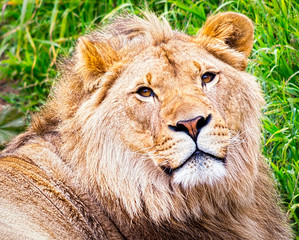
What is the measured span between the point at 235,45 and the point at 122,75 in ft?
3.26

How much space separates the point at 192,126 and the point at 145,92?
0.59 metres

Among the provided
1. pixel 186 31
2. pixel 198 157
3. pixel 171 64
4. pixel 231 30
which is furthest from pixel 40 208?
pixel 186 31

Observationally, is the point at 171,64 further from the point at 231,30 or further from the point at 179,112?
the point at 231,30

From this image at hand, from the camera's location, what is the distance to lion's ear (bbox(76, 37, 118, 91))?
386cm

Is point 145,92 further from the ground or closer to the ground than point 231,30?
closer to the ground

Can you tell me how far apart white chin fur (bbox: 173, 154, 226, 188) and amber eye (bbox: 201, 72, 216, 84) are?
2.13 feet

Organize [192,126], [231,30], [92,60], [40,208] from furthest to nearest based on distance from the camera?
[231,30] → [92,60] → [40,208] → [192,126]

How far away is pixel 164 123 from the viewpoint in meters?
3.45

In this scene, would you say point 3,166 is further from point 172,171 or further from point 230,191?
point 230,191

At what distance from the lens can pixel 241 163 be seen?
152 inches

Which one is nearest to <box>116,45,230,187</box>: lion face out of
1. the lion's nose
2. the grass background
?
the lion's nose

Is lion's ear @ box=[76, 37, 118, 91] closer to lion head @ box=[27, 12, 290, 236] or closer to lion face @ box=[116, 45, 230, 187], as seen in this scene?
lion head @ box=[27, 12, 290, 236]

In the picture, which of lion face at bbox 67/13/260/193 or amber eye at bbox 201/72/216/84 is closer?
lion face at bbox 67/13/260/193

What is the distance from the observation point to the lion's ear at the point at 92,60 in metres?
3.86
